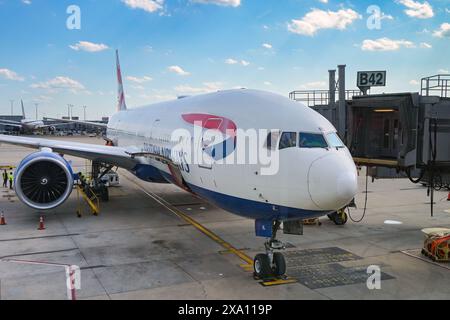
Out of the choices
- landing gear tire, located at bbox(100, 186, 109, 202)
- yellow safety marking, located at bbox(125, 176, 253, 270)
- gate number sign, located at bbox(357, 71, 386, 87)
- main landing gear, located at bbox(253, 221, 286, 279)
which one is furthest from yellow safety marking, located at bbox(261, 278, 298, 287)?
landing gear tire, located at bbox(100, 186, 109, 202)

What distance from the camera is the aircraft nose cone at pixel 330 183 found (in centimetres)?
817

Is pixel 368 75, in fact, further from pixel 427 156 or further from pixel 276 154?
pixel 276 154

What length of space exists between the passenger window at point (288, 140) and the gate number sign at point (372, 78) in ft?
25.0

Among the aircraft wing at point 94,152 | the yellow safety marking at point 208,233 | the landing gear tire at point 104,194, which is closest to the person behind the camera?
the yellow safety marking at point 208,233

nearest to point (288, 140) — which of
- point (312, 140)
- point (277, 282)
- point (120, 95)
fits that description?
point (312, 140)

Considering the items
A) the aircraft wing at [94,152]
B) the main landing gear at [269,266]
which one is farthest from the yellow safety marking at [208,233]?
the aircraft wing at [94,152]

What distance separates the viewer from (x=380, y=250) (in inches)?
499

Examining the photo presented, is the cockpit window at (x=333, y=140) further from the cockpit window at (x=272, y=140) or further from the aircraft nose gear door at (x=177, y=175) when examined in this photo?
the aircraft nose gear door at (x=177, y=175)

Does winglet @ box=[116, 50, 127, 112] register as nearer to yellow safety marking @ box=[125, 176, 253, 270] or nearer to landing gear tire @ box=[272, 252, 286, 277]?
yellow safety marking @ box=[125, 176, 253, 270]

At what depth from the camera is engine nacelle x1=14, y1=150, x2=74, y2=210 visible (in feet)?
50.7

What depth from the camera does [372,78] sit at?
596 inches

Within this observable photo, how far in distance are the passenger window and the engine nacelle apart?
964 centimetres

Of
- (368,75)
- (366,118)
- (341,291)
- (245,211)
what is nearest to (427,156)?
(366,118)

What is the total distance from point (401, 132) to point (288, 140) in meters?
5.68
